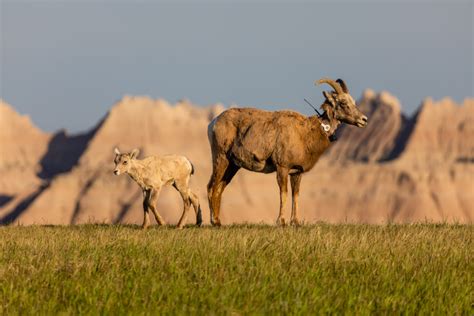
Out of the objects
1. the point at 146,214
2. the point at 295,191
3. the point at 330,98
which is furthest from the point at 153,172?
the point at 330,98

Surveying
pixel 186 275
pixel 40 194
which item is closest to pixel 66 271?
pixel 186 275

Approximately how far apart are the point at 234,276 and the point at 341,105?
8960mm

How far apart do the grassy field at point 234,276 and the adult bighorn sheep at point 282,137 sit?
4.65 metres

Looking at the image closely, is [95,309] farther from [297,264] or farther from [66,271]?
[297,264]

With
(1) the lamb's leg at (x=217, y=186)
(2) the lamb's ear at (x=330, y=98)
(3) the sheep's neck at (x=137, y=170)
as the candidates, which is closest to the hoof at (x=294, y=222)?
(1) the lamb's leg at (x=217, y=186)

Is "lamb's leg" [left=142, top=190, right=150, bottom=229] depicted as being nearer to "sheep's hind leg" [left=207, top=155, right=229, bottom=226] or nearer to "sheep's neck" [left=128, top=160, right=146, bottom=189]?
"sheep's neck" [left=128, top=160, right=146, bottom=189]

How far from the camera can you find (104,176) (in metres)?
192

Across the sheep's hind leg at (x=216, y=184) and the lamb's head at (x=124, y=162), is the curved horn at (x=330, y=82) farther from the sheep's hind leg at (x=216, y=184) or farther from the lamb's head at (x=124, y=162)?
the lamb's head at (x=124, y=162)

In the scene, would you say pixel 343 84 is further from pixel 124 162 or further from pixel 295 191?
pixel 124 162

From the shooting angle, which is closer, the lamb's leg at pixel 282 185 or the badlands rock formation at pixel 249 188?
the lamb's leg at pixel 282 185

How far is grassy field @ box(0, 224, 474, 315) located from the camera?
9.88 metres

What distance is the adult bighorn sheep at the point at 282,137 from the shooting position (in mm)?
19094

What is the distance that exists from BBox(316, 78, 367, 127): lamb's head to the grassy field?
5.00m

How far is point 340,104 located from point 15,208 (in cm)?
18579
